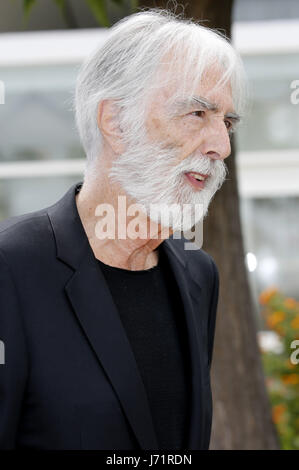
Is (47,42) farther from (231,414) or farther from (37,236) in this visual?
(37,236)

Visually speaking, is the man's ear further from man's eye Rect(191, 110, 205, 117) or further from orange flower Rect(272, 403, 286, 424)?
orange flower Rect(272, 403, 286, 424)

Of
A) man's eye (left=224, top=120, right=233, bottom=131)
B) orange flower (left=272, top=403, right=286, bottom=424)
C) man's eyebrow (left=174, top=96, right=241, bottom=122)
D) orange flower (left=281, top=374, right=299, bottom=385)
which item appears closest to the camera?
man's eyebrow (left=174, top=96, right=241, bottom=122)

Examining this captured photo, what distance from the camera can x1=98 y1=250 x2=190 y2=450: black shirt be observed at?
1871mm

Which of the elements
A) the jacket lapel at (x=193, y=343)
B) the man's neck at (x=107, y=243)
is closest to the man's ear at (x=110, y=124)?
the man's neck at (x=107, y=243)

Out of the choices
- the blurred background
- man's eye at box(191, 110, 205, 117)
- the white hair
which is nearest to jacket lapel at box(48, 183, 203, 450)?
the white hair

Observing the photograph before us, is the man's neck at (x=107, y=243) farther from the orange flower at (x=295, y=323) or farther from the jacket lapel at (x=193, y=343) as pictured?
the orange flower at (x=295, y=323)

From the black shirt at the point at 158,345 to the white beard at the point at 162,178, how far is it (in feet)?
0.61

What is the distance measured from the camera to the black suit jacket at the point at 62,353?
1.68 m

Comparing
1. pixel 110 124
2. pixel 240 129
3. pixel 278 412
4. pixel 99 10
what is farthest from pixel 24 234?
pixel 240 129

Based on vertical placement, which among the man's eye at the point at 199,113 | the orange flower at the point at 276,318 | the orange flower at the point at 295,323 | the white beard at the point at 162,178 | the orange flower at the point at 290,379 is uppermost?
the orange flower at the point at 276,318

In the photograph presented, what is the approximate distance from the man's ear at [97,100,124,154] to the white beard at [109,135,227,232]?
0.04 metres

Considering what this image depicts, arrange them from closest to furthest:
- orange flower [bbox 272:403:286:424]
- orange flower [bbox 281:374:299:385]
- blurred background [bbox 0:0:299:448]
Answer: orange flower [bbox 272:403:286:424] → orange flower [bbox 281:374:299:385] → blurred background [bbox 0:0:299:448]

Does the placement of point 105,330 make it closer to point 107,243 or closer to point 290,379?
point 107,243

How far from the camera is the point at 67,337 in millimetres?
1729
